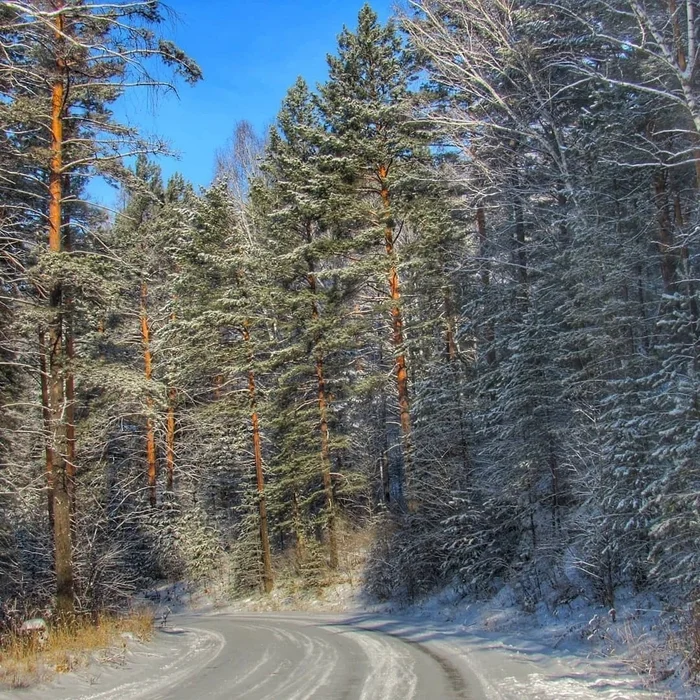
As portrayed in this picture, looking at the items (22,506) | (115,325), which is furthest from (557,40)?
(115,325)

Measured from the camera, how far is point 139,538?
28.1 meters

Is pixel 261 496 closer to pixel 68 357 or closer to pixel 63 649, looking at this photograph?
pixel 68 357

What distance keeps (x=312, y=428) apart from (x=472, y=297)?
765 centimetres

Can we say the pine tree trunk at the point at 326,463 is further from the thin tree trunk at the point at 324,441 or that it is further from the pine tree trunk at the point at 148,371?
the pine tree trunk at the point at 148,371

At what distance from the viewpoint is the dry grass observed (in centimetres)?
797

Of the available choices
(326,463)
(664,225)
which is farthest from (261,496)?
(664,225)

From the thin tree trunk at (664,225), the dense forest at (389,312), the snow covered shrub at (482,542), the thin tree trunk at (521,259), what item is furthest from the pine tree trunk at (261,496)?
the thin tree trunk at (664,225)

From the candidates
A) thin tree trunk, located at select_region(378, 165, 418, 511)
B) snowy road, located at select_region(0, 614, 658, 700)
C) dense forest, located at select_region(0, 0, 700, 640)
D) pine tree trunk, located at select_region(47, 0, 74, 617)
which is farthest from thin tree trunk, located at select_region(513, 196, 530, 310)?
pine tree trunk, located at select_region(47, 0, 74, 617)

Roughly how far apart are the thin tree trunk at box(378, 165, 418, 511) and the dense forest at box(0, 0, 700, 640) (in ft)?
0.46

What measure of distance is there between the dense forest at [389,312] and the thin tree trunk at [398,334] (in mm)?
141

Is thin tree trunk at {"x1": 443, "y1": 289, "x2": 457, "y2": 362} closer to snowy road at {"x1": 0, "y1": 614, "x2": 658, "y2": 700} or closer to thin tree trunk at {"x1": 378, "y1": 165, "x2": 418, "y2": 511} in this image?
thin tree trunk at {"x1": 378, "y1": 165, "x2": 418, "y2": 511}

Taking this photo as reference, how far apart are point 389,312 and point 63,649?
1415 cm

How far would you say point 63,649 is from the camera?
9453 millimetres

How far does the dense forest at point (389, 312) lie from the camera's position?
441 inches
